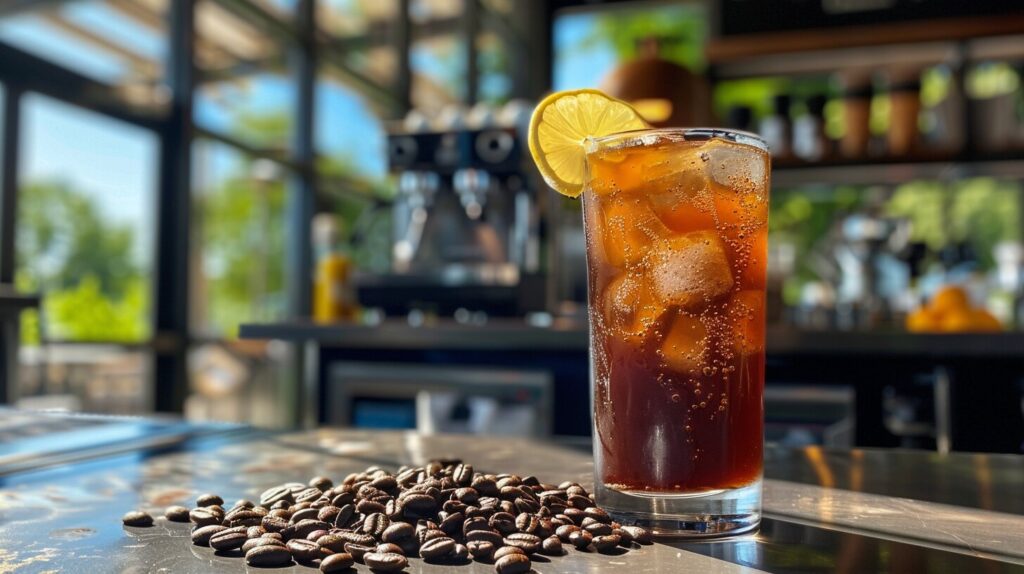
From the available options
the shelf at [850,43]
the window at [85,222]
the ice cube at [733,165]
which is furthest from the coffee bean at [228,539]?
the shelf at [850,43]

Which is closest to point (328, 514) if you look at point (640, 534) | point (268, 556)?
point (268, 556)

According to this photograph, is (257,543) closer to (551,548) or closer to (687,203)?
(551,548)

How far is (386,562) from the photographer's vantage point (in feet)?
1.71

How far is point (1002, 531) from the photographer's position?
0.62 m

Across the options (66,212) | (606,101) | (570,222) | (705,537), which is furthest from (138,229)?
(705,537)

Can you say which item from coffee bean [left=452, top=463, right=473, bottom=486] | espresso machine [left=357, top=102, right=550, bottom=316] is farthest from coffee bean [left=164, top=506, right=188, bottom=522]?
espresso machine [left=357, top=102, right=550, bottom=316]

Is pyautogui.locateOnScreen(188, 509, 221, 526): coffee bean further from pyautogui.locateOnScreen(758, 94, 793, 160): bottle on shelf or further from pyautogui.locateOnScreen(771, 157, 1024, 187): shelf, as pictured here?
pyautogui.locateOnScreen(758, 94, 793, 160): bottle on shelf

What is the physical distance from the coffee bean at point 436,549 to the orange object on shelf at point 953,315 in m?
2.43

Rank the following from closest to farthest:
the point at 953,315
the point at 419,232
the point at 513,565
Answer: the point at 513,565, the point at 953,315, the point at 419,232

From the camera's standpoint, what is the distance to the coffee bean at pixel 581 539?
1.89ft

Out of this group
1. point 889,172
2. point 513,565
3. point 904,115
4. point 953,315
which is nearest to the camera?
point 513,565

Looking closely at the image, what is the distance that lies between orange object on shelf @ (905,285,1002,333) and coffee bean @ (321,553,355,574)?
2483mm

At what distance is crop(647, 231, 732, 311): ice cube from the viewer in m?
0.68

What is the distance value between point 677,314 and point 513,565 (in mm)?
252
